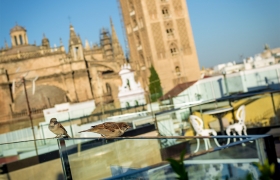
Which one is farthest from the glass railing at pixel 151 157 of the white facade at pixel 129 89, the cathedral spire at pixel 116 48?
the cathedral spire at pixel 116 48

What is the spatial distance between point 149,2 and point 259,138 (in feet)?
153

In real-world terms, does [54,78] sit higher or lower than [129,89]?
higher

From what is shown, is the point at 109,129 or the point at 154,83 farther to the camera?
the point at 154,83

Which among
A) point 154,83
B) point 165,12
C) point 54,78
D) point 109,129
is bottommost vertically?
point 109,129

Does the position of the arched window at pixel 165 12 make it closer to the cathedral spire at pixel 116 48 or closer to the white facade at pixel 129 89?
the cathedral spire at pixel 116 48

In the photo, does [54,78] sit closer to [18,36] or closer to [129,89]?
[18,36]

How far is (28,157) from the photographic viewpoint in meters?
8.13

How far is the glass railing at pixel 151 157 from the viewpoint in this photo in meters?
3.08

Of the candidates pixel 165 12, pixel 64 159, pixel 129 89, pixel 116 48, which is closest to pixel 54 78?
pixel 116 48

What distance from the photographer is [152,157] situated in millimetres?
4168

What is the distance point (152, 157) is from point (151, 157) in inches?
1.0

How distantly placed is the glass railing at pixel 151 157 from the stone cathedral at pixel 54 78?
40.4m

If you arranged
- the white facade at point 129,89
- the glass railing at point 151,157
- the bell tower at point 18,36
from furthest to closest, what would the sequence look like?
the bell tower at point 18,36
the white facade at point 129,89
the glass railing at point 151,157

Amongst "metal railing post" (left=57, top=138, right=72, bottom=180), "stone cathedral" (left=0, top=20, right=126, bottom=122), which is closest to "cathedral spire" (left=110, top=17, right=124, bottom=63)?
"stone cathedral" (left=0, top=20, right=126, bottom=122)
